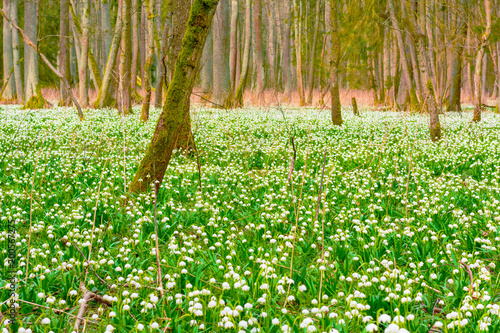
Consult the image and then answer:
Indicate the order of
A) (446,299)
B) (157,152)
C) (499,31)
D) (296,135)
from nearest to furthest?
(446,299), (157,152), (296,135), (499,31)

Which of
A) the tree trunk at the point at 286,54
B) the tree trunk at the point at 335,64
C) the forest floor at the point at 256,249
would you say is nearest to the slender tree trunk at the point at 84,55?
the tree trunk at the point at 335,64

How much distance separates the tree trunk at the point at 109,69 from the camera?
16492 millimetres

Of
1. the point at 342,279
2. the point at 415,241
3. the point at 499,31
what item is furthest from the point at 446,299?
the point at 499,31

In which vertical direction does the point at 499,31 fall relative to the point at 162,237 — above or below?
above

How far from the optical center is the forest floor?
8.89ft

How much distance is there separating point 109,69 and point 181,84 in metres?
12.9

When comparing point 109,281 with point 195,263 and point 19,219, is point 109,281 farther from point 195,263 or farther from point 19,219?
point 19,219

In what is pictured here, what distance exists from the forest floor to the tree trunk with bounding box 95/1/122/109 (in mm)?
9626

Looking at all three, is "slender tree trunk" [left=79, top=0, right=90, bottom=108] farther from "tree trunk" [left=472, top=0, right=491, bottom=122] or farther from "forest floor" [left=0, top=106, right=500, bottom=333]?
"tree trunk" [left=472, top=0, right=491, bottom=122]

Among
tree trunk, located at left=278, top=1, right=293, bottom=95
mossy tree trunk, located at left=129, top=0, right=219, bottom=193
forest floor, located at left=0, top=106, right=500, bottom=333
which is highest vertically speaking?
tree trunk, located at left=278, top=1, right=293, bottom=95

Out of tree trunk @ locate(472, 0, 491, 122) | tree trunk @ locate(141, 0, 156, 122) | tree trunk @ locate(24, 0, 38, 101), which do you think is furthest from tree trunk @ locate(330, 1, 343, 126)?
tree trunk @ locate(24, 0, 38, 101)

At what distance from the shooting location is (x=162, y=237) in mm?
4242

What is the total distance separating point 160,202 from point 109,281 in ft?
6.38

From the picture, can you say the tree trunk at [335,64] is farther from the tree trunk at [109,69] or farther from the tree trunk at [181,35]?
the tree trunk at [109,69]
